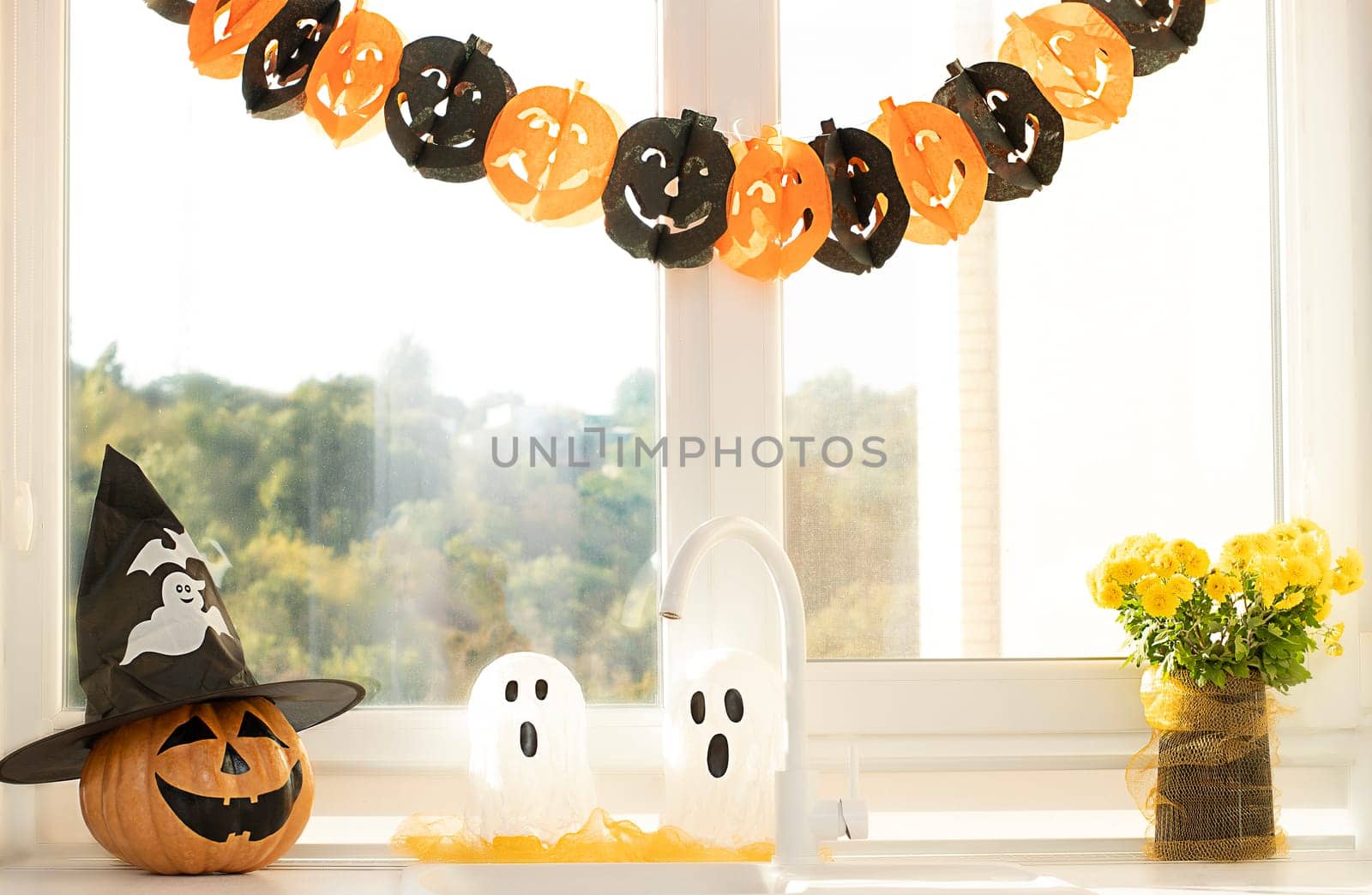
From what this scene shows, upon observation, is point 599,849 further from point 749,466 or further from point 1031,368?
point 1031,368

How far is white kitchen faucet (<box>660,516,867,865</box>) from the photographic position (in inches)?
48.7

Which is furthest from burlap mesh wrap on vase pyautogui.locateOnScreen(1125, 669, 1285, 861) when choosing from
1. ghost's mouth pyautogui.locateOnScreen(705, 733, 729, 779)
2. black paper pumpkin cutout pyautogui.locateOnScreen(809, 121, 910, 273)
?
black paper pumpkin cutout pyautogui.locateOnScreen(809, 121, 910, 273)

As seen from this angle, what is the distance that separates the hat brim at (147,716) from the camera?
126cm

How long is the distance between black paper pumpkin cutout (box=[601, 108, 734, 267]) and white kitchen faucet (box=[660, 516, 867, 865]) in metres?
0.39

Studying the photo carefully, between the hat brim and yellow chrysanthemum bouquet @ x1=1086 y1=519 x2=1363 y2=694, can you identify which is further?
→ yellow chrysanthemum bouquet @ x1=1086 y1=519 x2=1363 y2=694

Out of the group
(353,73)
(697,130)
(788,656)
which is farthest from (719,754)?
(353,73)

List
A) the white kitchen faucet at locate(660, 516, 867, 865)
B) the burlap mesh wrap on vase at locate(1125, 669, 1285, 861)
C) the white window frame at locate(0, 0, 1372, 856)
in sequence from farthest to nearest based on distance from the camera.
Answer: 1. the white window frame at locate(0, 0, 1372, 856)
2. the burlap mesh wrap on vase at locate(1125, 669, 1285, 861)
3. the white kitchen faucet at locate(660, 516, 867, 865)

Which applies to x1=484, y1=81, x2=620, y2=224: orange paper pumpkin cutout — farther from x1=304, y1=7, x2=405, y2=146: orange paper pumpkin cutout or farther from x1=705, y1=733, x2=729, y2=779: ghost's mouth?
x1=705, y1=733, x2=729, y2=779: ghost's mouth

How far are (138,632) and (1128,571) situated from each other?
1109 mm

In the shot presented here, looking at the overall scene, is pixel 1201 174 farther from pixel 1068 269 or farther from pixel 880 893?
pixel 880 893

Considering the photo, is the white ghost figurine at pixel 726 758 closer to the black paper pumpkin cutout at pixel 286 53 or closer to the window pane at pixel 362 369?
the window pane at pixel 362 369

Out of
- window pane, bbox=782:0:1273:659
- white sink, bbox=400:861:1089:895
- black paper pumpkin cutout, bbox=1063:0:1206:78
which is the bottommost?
white sink, bbox=400:861:1089:895

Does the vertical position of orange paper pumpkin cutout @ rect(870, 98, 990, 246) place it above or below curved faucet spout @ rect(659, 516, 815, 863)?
above

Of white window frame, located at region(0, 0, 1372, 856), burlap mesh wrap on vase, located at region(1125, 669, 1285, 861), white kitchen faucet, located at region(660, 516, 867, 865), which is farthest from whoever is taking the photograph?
white window frame, located at region(0, 0, 1372, 856)
